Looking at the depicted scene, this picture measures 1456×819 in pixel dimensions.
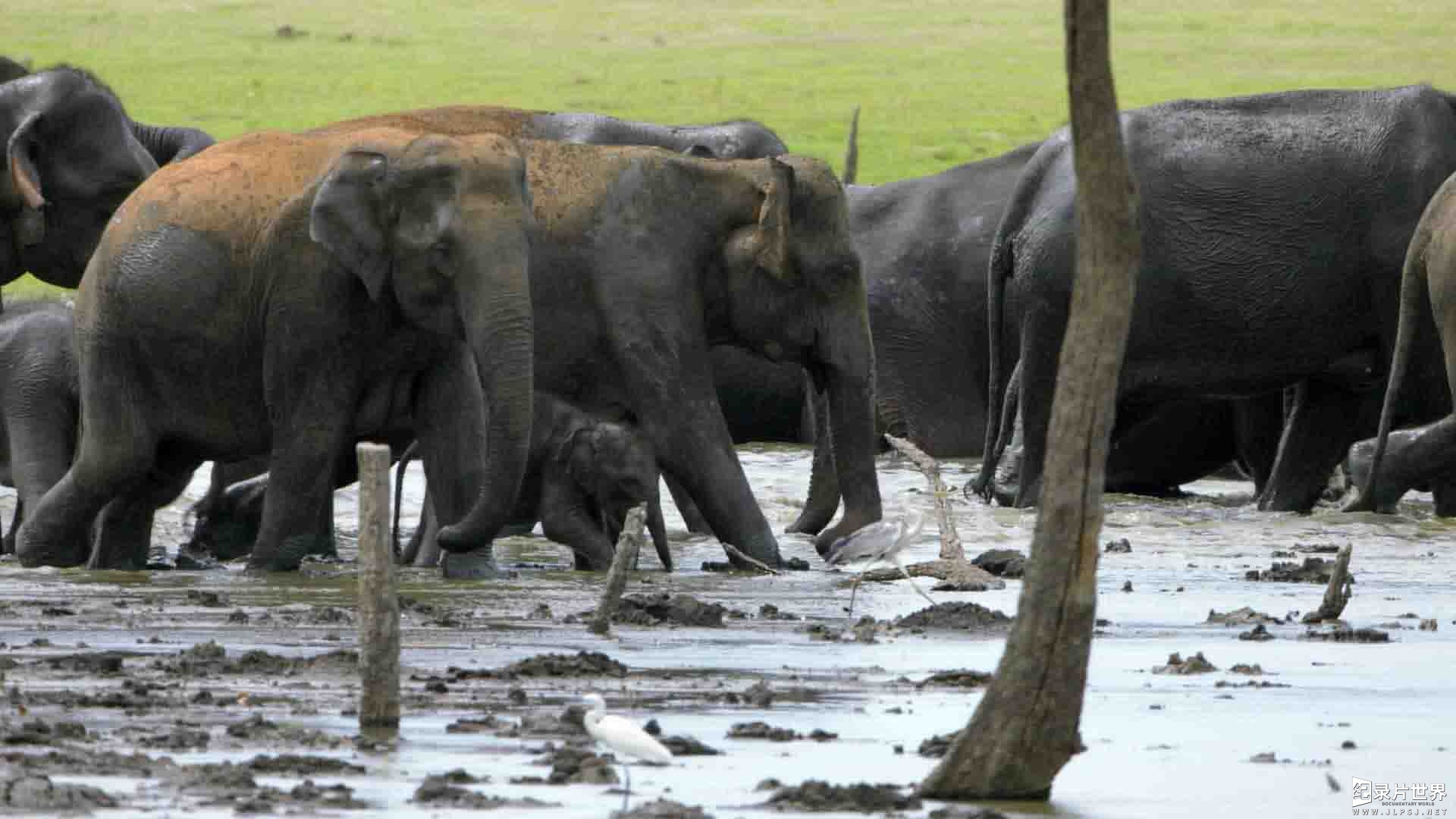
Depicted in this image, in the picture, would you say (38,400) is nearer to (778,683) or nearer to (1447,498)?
(1447,498)

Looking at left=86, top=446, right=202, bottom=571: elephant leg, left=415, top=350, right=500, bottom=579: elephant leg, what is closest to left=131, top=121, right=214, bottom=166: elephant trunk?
left=86, top=446, right=202, bottom=571: elephant leg

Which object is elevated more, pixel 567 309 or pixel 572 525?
pixel 567 309

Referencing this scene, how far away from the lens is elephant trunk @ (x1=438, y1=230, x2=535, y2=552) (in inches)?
529

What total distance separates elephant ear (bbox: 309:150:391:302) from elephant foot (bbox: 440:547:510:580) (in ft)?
3.60

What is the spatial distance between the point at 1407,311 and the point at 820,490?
10.6 ft

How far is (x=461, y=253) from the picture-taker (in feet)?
45.0

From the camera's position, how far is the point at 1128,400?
1938 cm

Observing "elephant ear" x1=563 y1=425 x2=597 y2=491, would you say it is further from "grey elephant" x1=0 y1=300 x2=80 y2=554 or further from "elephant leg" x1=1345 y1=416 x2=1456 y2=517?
"elephant leg" x1=1345 y1=416 x2=1456 y2=517

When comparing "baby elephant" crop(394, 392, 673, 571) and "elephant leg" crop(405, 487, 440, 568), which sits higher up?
"baby elephant" crop(394, 392, 673, 571)

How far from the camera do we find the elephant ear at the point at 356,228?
13.7m

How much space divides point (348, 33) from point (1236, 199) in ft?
157

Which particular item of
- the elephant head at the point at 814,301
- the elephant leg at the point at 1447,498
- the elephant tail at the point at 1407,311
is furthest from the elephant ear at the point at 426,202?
the elephant leg at the point at 1447,498

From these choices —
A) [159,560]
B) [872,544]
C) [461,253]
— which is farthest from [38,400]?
[872,544]

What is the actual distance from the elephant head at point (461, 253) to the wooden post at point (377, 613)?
4972 mm
